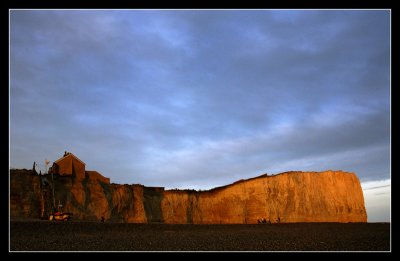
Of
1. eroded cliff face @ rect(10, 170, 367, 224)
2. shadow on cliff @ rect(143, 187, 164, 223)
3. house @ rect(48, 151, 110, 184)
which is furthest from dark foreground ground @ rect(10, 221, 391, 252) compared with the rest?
shadow on cliff @ rect(143, 187, 164, 223)

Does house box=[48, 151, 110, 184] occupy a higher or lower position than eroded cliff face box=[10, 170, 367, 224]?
higher

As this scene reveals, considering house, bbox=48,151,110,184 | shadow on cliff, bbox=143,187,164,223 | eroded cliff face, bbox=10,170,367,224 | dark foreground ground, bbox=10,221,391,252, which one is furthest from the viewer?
shadow on cliff, bbox=143,187,164,223

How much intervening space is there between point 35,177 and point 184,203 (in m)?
21.0

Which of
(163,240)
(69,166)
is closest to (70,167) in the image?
(69,166)

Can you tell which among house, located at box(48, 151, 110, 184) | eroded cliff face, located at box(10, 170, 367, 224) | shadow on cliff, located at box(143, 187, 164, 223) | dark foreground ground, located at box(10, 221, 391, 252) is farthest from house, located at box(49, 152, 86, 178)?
dark foreground ground, located at box(10, 221, 391, 252)

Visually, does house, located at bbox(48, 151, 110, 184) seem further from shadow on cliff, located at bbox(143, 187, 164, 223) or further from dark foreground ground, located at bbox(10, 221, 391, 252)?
dark foreground ground, located at bbox(10, 221, 391, 252)

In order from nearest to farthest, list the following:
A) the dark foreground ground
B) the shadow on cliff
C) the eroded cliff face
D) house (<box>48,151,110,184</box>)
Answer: the dark foreground ground, house (<box>48,151,110,184</box>), the eroded cliff face, the shadow on cliff

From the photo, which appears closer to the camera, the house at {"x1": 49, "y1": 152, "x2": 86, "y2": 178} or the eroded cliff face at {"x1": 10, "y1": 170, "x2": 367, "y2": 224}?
the house at {"x1": 49, "y1": 152, "x2": 86, "y2": 178}

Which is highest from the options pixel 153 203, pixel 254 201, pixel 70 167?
pixel 70 167

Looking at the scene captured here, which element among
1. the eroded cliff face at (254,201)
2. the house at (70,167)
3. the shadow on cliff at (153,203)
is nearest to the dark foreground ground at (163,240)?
the house at (70,167)

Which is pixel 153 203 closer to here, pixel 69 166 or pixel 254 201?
pixel 69 166

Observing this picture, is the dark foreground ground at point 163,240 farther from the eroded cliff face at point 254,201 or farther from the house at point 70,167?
the eroded cliff face at point 254,201
